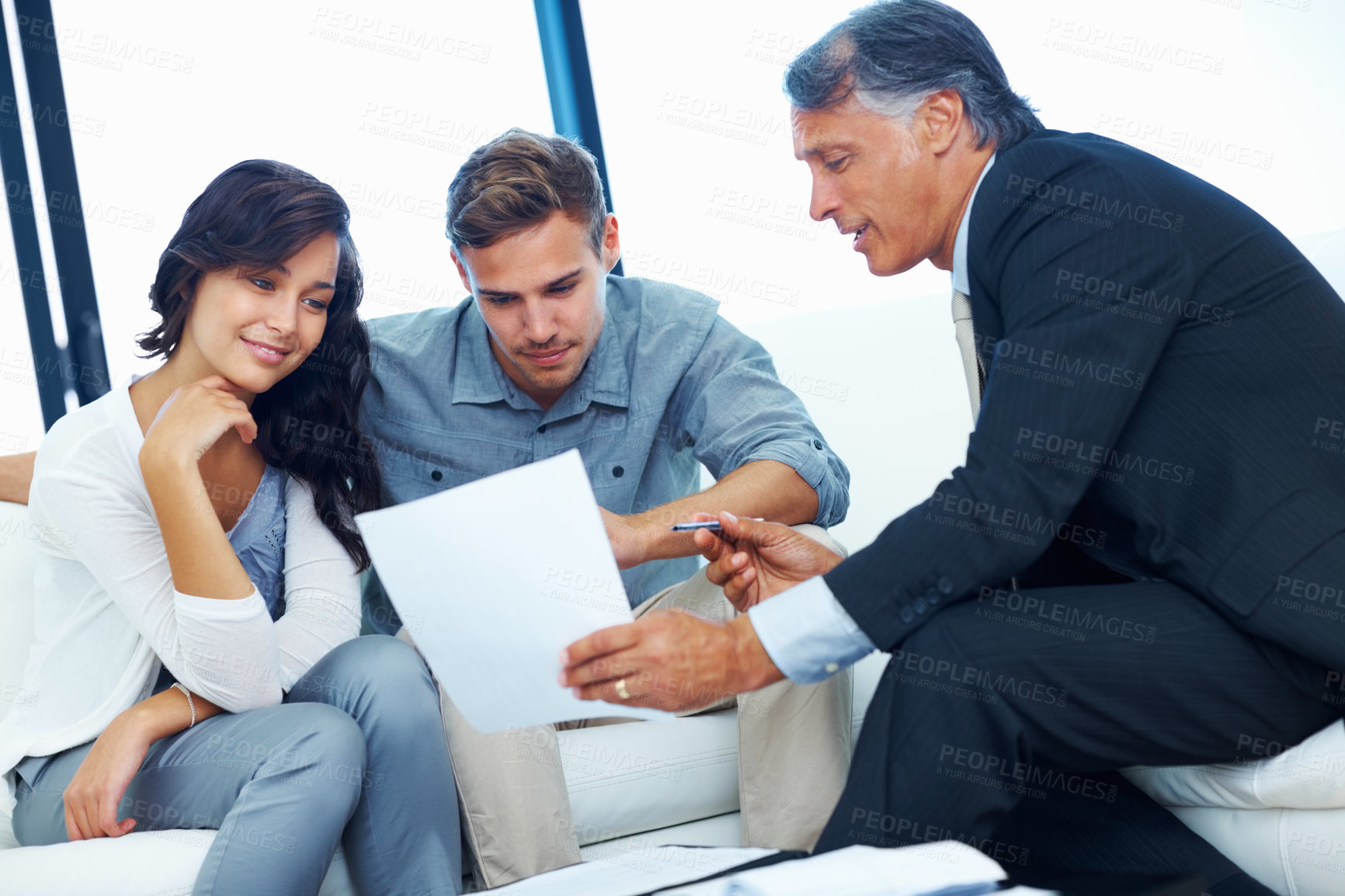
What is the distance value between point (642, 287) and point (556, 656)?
1.09 metres

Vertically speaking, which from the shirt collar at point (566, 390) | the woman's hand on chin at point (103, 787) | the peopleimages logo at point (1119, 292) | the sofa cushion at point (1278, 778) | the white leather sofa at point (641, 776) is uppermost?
the peopleimages logo at point (1119, 292)

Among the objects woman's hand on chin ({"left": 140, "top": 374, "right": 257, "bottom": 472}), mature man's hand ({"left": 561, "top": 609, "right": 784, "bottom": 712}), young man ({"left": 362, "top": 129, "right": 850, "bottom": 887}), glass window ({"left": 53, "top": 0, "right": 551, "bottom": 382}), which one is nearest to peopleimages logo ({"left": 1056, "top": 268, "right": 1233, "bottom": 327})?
mature man's hand ({"left": 561, "top": 609, "right": 784, "bottom": 712})

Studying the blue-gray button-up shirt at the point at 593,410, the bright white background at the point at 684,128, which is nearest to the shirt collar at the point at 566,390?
the blue-gray button-up shirt at the point at 593,410

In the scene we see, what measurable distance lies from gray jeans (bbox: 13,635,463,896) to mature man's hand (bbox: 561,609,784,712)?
15.1 inches

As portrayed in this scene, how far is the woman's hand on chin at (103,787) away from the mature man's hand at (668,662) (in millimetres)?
574

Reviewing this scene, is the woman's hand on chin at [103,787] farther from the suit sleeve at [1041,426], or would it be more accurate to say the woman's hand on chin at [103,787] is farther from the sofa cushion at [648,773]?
the suit sleeve at [1041,426]

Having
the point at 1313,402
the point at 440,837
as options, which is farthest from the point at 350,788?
the point at 1313,402

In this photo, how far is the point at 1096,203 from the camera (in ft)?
3.46

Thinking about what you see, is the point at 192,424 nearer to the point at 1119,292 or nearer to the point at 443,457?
the point at 443,457

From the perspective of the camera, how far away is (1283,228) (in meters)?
2.31

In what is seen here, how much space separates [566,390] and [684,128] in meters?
1.52

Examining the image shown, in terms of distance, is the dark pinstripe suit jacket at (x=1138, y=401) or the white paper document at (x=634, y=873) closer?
the white paper document at (x=634, y=873)

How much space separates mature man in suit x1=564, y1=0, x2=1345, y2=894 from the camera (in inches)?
37.5

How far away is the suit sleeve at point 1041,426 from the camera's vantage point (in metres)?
0.99
